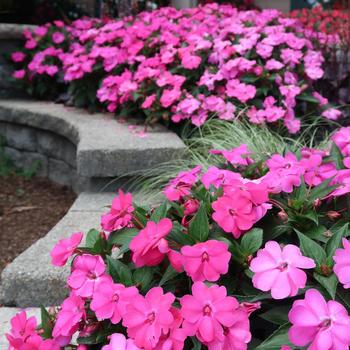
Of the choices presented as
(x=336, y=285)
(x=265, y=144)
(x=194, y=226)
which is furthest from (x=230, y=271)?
(x=265, y=144)

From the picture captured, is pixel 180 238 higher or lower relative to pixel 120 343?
higher

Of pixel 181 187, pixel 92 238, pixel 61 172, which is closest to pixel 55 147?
pixel 61 172

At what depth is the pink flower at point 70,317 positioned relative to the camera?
3.95ft

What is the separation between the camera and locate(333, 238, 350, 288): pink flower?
1.03 m

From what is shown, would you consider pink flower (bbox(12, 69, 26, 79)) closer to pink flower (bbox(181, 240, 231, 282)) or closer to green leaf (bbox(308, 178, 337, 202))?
green leaf (bbox(308, 178, 337, 202))

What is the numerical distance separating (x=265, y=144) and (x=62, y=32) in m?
2.43

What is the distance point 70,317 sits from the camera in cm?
121

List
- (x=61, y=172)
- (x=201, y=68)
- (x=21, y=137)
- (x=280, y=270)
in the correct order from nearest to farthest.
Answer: (x=280, y=270), (x=201, y=68), (x=61, y=172), (x=21, y=137)

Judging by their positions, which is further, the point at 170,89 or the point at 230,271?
the point at 170,89

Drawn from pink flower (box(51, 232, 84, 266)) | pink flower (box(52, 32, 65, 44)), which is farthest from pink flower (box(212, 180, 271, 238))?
pink flower (box(52, 32, 65, 44))

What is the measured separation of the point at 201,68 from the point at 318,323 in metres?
2.55

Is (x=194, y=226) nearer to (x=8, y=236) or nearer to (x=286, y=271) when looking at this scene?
(x=286, y=271)

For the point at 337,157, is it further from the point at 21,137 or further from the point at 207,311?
the point at 21,137

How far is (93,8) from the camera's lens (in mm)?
7777
